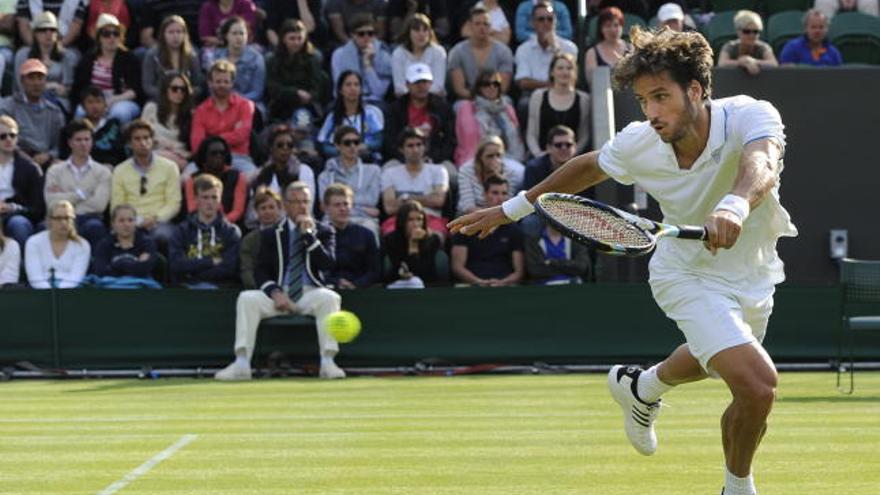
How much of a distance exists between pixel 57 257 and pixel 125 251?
24.5 inches

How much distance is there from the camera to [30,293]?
1500cm

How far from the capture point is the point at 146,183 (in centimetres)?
1586

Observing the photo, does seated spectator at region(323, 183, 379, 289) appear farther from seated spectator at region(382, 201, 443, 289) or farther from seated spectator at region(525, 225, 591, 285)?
seated spectator at region(525, 225, 591, 285)

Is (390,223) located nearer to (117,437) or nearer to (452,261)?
(452,261)

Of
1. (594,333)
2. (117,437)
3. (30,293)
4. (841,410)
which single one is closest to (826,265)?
(594,333)

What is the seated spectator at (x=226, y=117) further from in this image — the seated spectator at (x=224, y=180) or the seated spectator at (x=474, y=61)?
the seated spectator at (x=474, y=61)

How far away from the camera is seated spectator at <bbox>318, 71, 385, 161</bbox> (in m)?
16.3

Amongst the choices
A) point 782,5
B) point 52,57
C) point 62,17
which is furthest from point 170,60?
point 782,5

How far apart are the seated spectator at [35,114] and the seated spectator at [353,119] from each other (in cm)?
260

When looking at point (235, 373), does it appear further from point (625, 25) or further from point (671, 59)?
point (671, 59)

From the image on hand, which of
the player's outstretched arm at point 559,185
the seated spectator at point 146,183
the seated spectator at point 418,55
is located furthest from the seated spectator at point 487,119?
the player's outstretched arm at point 559,185

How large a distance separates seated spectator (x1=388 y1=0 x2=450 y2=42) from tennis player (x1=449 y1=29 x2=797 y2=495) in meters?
10.5

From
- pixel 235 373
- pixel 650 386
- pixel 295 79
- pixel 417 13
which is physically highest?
pixel 417 13

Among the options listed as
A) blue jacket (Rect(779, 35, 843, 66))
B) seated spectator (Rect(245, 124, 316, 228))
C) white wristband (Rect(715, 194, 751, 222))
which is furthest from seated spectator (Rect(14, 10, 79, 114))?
white wristband (Rect(715, 194, 751, 222))
